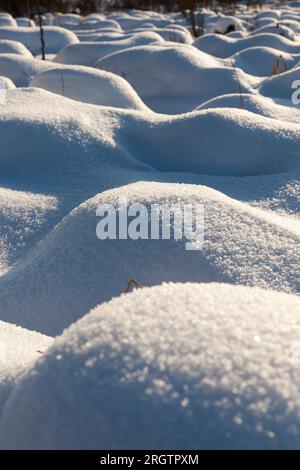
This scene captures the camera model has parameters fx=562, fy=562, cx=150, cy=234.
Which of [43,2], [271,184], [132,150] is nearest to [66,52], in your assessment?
[132,150]

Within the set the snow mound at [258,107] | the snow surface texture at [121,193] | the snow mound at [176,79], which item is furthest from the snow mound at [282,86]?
the snow surface texture at [121,193]

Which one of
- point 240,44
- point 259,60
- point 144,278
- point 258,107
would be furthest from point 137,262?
point 240,44

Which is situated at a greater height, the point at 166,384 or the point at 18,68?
the point at 18,68

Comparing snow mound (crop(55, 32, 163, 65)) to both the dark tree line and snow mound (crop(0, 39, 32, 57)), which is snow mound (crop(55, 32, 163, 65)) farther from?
the dark tree line

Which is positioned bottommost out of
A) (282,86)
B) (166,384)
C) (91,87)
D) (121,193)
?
(166,384)

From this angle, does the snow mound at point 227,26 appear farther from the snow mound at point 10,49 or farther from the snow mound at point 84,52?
the snow mound at point 10,49

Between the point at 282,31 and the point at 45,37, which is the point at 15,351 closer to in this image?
the point at 45,37

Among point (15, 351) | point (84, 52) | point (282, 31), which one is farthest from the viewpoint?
point (282, 31)

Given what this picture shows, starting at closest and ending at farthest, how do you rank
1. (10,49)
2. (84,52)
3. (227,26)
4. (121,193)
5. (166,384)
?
(166,384) < (121,193) < (84,52) < (10,49) < (227,26)
